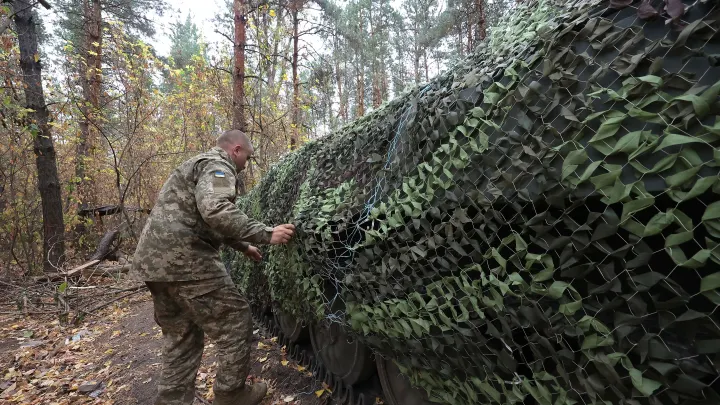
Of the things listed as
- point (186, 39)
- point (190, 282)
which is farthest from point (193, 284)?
point (186, 39)

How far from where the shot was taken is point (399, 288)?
1.82m

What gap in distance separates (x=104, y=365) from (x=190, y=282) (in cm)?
274

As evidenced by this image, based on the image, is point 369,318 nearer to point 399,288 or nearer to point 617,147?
point 399,288

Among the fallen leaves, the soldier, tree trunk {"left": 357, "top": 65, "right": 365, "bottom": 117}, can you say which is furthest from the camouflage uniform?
tree trunk {"left": 357, "top": 65, "right": 365, "bottom": 117}

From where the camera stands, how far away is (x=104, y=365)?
14.2ft

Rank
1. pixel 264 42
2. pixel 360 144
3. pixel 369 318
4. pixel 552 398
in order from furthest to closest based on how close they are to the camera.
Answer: pixel 264 42
pixel 360 144
pixel 369 318
pixel 552 398

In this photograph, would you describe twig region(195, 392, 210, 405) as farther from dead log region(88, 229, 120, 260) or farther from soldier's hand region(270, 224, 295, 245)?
dead log region(88, 229, 120, 260)

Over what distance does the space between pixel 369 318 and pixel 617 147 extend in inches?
59.1

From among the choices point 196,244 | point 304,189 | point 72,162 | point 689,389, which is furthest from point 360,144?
point 72,162

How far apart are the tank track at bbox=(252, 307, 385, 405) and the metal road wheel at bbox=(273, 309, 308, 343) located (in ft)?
0.28

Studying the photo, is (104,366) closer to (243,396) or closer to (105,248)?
(243,396)

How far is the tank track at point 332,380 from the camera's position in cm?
267

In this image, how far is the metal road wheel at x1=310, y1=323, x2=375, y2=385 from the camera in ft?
8.82

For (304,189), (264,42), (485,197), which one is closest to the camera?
(485,197)
